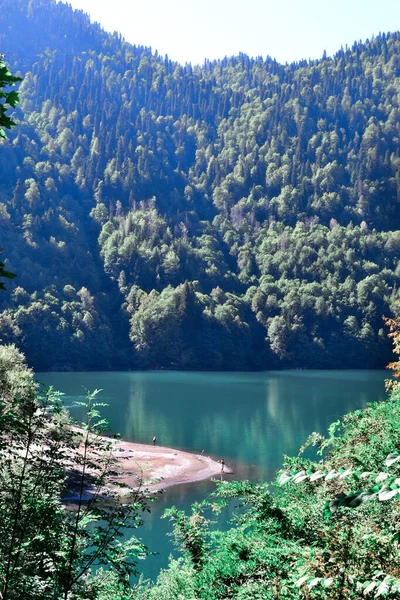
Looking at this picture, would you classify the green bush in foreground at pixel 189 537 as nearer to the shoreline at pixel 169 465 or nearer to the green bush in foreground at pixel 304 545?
the green bush in foreground at pixel 304 545

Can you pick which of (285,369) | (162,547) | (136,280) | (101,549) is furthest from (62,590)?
(136,280)

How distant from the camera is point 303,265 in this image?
179 metres

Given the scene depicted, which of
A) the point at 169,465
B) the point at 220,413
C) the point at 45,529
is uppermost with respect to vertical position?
the point at 45,529

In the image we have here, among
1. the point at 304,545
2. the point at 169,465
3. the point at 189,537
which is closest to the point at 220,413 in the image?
the point at 169,465

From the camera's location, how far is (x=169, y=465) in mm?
47594

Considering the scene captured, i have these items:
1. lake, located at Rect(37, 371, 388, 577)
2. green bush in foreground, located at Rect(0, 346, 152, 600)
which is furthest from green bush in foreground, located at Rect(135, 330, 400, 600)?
lake, located at Rect(37, 371, 388, 577)

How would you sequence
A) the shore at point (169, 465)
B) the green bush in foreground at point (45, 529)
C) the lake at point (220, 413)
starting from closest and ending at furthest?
1. the green bush in foreground at point (45, 529)
2. the lake at point (220, 413)
3. the shore at point (169, 465)

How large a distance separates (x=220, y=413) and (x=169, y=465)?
29.7 meters

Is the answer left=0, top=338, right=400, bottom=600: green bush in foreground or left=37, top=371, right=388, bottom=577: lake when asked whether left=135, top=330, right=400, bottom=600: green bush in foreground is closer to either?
left=0, top=338, right=400, bottom=600: green bush in foreground

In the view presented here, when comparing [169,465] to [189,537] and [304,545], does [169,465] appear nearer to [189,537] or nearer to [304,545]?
[189,537]

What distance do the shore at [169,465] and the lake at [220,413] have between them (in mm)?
1471

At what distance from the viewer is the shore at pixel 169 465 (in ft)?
141

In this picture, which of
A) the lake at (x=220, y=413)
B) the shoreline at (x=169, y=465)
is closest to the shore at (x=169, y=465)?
the shoreline at (x=169, y=465)

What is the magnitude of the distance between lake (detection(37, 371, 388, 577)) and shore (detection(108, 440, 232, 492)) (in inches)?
57.9
